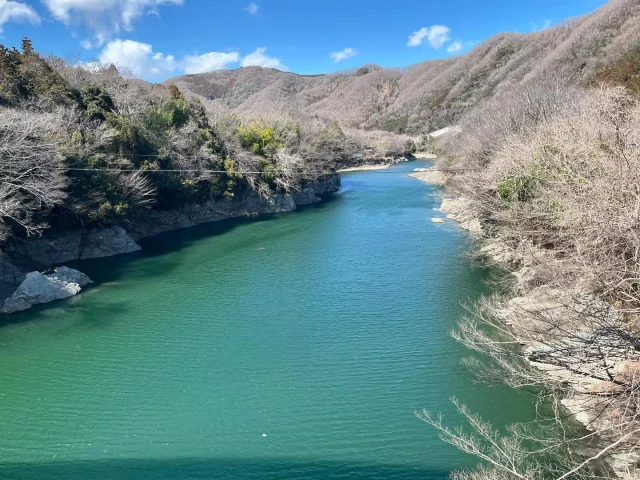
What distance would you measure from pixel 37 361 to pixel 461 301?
1239cm

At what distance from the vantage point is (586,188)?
10.3 m

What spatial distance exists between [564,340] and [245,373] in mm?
7138

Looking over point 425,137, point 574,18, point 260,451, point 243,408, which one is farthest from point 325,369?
point 574,18

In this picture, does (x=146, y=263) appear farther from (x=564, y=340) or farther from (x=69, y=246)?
(x=564, y=340)

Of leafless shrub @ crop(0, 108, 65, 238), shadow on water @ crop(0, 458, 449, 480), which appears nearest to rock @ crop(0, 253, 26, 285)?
leafless shrub @ crop(0, 108, 65, 238)

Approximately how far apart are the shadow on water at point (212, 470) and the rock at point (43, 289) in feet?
29.1

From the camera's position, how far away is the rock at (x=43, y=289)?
1612cm

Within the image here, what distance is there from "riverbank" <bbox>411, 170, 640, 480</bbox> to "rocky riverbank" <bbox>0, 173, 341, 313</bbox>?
49.0ft

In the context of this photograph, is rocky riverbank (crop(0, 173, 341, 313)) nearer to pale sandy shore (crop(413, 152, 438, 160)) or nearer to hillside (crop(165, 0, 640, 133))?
hillside (crop(165, 0, 640, 133))

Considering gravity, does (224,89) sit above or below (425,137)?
above

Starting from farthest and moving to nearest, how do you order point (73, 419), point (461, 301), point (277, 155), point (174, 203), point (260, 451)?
point (277, 155) → point (174, 203) → point (461, 301) → point (73, 419) → point (260, 451)

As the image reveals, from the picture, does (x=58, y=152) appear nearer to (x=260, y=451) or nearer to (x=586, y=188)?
(x=260, y=451)

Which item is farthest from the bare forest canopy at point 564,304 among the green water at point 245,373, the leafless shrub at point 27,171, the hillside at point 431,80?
the hillside at point 431,80

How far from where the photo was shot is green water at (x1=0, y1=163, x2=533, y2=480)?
8.73m
